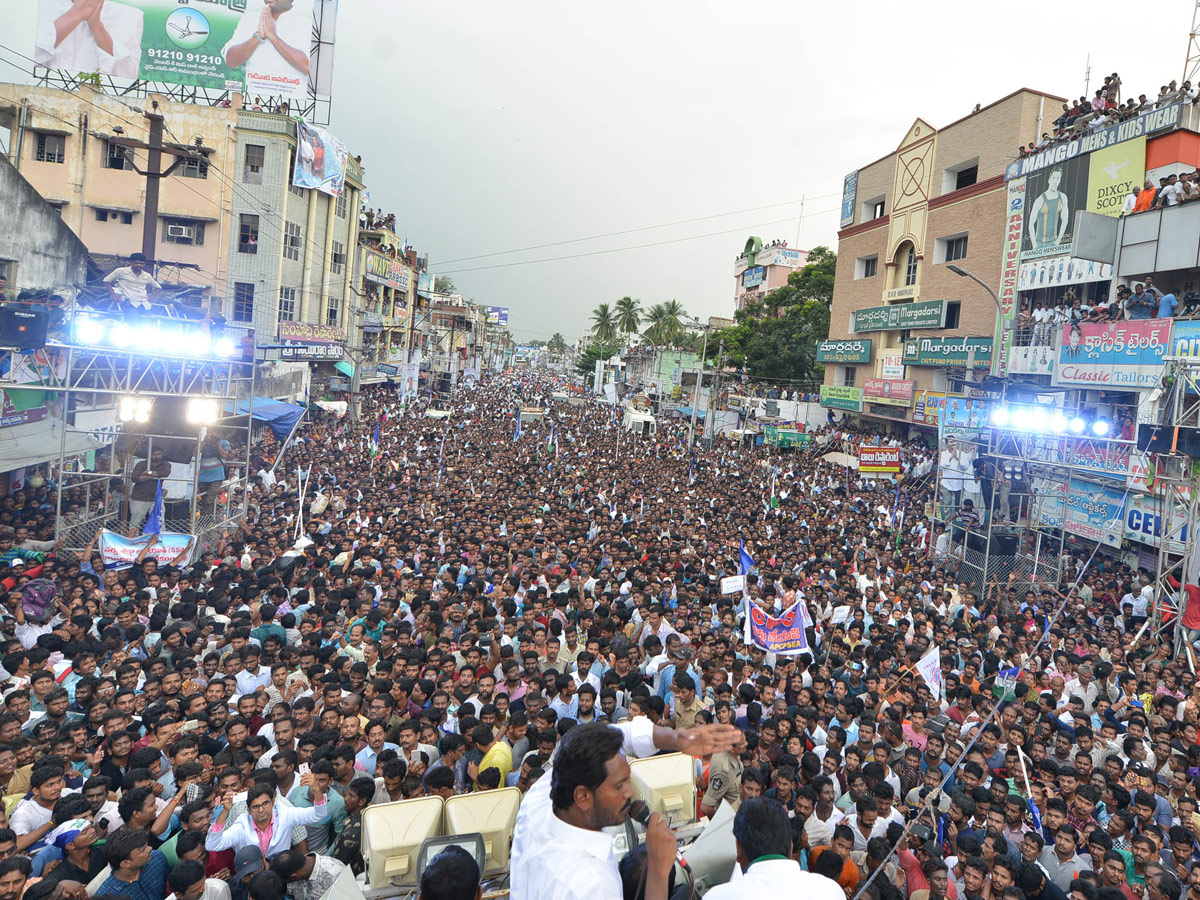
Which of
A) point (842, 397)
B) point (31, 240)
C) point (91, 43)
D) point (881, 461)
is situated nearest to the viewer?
point (31, 240)

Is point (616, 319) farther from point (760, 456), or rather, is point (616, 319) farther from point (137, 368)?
point (137, 368)

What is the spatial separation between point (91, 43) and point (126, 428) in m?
25.7

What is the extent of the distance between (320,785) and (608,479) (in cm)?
1578

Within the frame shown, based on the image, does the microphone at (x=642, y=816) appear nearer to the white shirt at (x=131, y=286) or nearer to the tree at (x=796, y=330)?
the white shirt at (x=131, y=286)

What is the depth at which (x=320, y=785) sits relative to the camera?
4555 millimetres

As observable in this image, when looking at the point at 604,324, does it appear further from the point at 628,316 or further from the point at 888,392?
the point at 888,392

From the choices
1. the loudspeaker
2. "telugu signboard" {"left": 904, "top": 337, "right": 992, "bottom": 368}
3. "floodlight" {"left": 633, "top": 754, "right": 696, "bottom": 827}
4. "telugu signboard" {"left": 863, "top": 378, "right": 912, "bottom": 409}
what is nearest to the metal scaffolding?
the loudspeaker

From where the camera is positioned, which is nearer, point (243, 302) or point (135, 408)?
point (135, 408)

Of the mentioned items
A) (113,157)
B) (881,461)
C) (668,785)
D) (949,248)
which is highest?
(113,157)

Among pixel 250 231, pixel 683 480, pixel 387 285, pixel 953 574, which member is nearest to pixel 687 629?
pixel 953 574

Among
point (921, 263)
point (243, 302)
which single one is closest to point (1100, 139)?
point (921, 263)

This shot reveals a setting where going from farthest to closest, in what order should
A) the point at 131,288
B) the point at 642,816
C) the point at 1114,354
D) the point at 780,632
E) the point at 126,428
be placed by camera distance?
the point at 1114,354 < the point at 131,288 < the point at 126,428 < the point at 780,632 < the point at 642,816

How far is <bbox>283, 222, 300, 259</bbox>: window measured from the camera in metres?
31.8

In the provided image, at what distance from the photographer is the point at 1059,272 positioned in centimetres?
2064
